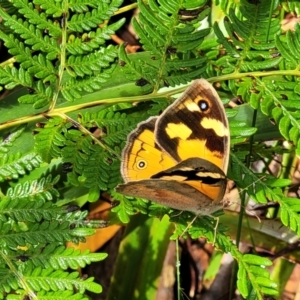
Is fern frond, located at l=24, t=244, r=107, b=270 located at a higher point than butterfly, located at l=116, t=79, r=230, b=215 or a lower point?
lower

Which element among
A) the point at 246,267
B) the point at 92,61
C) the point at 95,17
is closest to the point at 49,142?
the point at 92,61

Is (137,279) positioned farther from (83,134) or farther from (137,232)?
(83,134)

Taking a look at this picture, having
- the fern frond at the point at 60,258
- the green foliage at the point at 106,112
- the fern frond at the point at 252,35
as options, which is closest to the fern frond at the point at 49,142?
the green foliage at the point at 106,112

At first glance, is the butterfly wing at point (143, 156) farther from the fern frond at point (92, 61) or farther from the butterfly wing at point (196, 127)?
the fern frond at point (92, 61)

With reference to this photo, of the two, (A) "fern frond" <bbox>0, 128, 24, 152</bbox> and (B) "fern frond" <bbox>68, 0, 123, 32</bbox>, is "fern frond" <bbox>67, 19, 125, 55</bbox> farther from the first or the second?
(A) "fern frond" <bbox>0, 128, 24, 152</bbox>

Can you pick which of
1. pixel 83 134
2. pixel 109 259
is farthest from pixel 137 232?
pixel 83 134

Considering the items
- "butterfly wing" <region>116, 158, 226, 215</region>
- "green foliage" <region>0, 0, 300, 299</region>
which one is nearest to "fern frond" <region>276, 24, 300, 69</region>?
"green foliage" <region>0, 0, 300, 299</region>
